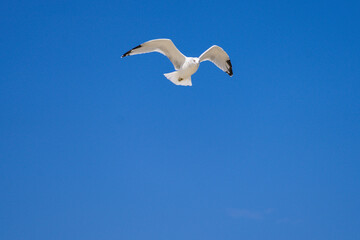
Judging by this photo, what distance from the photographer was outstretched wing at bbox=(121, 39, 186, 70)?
29.6ft

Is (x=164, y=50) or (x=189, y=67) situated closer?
(x=189, y=67)

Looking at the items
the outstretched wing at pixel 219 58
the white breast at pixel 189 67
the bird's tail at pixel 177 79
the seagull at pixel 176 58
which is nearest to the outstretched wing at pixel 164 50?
the seagull at pixel 176 58

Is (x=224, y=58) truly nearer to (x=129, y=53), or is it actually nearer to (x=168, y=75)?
(x=168, y=75)

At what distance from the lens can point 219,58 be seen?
396 inches

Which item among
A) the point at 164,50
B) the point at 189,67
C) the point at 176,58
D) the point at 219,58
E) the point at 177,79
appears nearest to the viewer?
the point at 189,67

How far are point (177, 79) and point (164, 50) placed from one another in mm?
642

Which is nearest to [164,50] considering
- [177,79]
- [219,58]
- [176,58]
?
[176,58]

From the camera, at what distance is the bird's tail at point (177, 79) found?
30.0ft

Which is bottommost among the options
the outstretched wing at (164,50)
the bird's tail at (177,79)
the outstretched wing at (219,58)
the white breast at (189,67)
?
the bird's tail at (177,79)

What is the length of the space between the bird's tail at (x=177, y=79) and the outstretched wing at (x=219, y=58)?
78 cm

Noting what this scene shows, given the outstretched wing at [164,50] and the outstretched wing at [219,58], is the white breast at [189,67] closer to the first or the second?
the outstretched wing at [164,50]

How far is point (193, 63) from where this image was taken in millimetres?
9008

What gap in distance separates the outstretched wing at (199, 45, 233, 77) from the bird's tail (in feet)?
2.54

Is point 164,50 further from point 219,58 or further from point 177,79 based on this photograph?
point 219,58
